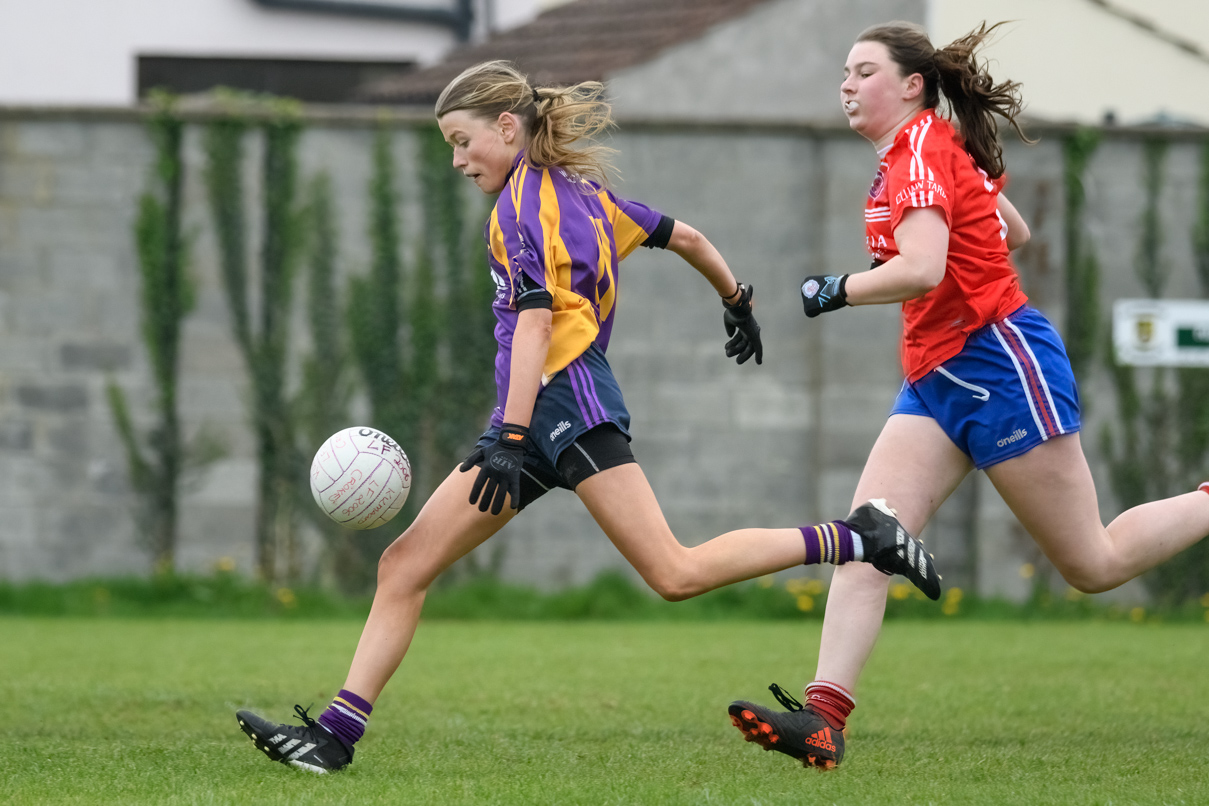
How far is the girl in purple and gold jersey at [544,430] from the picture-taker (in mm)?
4258

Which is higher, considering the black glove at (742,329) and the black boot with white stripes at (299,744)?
the black glove at (742,329)

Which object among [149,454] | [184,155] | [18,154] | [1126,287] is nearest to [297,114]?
[184,155]

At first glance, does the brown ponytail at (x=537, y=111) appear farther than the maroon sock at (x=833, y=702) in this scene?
No

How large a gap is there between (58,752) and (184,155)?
7.11 metres

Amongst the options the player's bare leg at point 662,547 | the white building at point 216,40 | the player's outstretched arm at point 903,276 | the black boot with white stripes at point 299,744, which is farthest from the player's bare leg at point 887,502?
the white building at point 216,40

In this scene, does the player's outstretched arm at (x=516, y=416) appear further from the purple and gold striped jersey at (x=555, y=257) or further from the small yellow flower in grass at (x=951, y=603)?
the small yellow flower in grass at (x=951, y=603)

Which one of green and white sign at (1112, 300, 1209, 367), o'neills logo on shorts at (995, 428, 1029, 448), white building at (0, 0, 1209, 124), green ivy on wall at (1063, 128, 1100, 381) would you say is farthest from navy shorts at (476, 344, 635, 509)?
white building at (0, 0, 1209, 124)

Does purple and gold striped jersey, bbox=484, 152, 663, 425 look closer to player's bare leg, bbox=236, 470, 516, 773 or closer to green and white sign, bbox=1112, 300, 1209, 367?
→ player's bare leg, bbox=236, 470, 516, 773

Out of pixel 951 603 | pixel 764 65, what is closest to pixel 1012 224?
pixel 951 603

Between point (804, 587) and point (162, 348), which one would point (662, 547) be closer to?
point (804, 587)

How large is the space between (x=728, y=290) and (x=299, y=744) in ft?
6.98

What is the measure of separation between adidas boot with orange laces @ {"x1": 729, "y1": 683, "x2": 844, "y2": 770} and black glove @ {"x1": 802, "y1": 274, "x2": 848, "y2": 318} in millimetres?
1271

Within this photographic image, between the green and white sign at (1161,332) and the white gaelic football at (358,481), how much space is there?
864cm

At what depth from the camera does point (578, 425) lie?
4.28 meters
